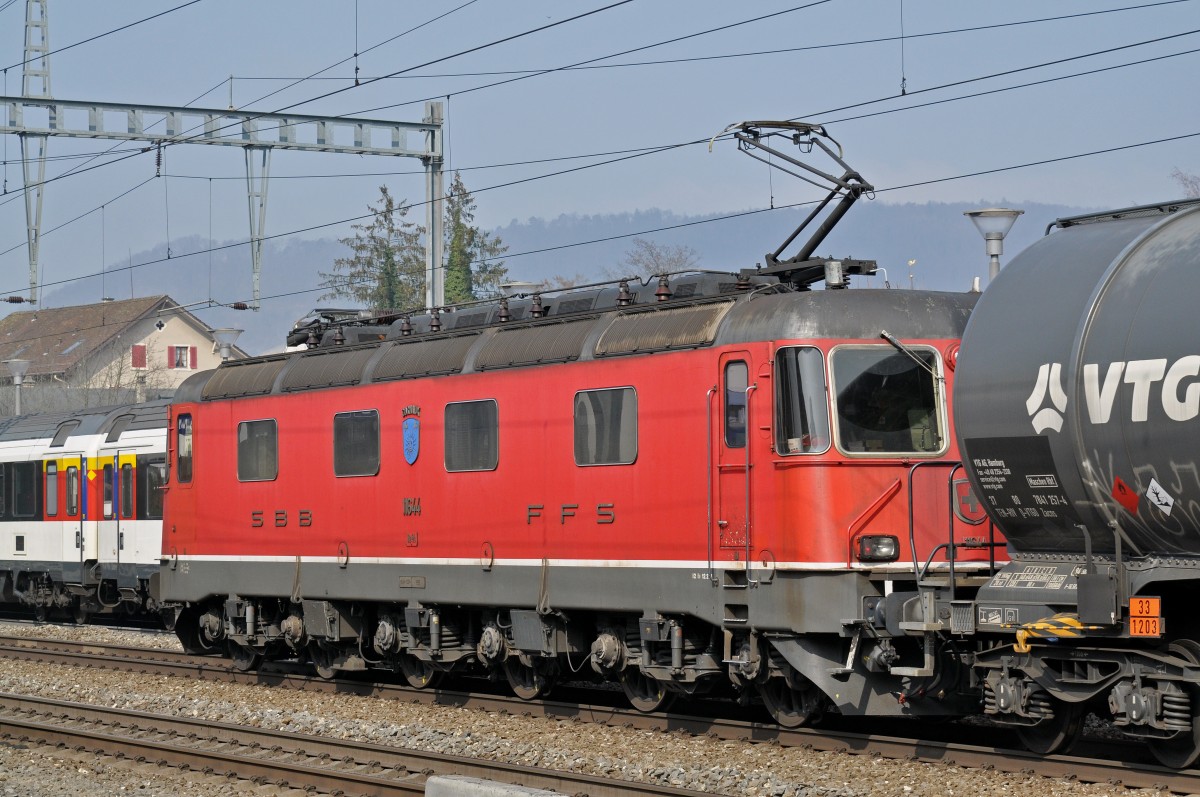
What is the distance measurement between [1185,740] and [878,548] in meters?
3.06

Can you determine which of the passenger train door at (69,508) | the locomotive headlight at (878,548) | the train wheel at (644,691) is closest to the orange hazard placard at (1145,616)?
the locomotive headlight at (878,548)

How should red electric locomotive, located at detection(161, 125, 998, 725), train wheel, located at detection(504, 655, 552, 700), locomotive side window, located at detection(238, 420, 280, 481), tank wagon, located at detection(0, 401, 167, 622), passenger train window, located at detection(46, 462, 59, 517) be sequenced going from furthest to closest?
passenger train window, located at detection(46, 462, 59, 517) → tank wagon, located at detection(0, 401, 167, 622) → locomotive side window, located at detection(238, 420, 280, 481) → train wheel, located at detection(504, 655, 552, 700) → red electric locomotive, located at detection(161, 125, 998, 725)

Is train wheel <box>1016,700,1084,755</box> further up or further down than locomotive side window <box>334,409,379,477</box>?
further down

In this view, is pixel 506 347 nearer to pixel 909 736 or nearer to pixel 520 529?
pixel 520 529

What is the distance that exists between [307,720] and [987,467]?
8282mm

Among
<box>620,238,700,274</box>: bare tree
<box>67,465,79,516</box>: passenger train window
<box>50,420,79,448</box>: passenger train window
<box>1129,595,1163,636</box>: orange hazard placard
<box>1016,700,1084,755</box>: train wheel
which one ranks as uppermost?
<box>620,238,700,274</box>: bare tree

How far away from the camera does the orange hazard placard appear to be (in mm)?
10297

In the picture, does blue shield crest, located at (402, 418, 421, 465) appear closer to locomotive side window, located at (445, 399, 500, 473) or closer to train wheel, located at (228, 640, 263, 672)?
locomotive side window, located at (445, 399, 500, 473)

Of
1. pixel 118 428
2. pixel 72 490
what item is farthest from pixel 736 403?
pixel 72 490

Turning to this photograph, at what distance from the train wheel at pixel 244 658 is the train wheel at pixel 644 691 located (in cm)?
695

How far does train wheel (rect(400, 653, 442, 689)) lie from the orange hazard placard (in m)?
9.60

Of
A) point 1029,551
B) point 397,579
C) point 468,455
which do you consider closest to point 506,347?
point 468,455

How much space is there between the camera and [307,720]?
16.4 metres

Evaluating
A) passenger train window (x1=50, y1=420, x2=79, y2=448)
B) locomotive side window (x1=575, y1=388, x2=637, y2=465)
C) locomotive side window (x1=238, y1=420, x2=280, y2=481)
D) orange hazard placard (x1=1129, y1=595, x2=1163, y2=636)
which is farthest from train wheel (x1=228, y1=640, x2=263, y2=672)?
orange hazard placard (x1=1129, y1=595, x2=1163, y2=636)
